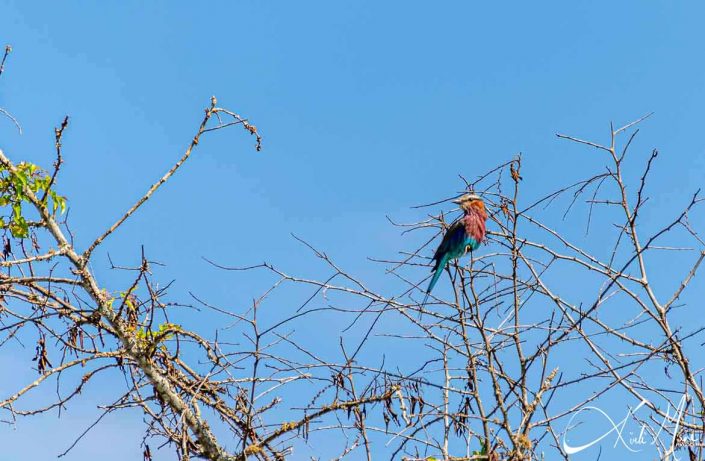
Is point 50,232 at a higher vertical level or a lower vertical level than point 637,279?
higher

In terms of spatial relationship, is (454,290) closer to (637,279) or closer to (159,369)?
(637,279)

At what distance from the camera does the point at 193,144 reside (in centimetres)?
471

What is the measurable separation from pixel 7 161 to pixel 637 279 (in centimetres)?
358

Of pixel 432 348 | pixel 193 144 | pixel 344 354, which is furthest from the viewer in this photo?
pixel 193 144

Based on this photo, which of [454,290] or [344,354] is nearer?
[344,354]

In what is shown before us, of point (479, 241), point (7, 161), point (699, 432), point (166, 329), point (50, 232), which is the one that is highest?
point (479, 241)

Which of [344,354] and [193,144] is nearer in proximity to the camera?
[344,354]

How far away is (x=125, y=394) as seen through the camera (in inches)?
174

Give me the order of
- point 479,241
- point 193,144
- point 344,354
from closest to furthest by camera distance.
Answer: point 344,354 < point 193,144 < point 479,241

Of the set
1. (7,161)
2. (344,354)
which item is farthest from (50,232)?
(344,354)

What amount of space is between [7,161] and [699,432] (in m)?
4.13

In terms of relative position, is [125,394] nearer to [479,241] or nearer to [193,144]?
[193,144]

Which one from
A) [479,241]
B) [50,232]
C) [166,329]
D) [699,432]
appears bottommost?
[699,432]

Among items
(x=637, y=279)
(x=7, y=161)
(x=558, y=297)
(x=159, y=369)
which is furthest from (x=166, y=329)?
(x=637, y=279)
